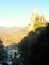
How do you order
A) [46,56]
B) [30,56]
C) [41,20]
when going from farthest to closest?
1. [41,20]
2. [30,56]
3. [46,56]

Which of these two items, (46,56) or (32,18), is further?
(32,18)

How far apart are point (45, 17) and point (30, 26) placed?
414cm

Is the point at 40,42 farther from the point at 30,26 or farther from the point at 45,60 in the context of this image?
the point at 30,26

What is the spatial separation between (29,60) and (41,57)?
226 centimetres

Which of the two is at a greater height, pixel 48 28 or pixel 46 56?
pixel 48 28

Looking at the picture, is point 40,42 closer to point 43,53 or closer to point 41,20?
point 43,53

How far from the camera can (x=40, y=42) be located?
2991cm

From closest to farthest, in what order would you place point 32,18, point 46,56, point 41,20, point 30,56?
1. point 46,56
2. point 30,56
3. point 41,20
4. point 32,18

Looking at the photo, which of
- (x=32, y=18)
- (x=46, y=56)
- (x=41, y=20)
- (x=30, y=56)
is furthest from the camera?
(x=32, y=18)

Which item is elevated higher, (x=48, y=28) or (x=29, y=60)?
(x=48, y=28)

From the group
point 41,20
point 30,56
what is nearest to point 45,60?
point 30,56

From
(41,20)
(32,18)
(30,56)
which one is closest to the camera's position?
(30,56)

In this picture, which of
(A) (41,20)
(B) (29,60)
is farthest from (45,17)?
(B) (29,60)

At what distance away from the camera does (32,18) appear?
7706 centimetres
